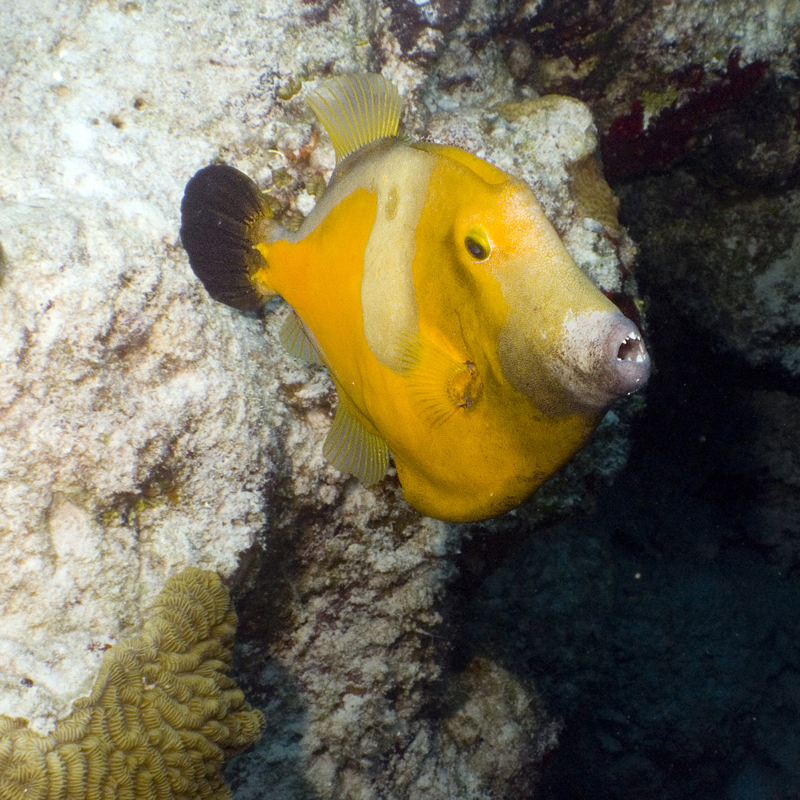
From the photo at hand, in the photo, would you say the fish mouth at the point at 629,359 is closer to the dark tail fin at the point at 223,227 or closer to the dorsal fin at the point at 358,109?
the dorsal fin at the point at 358,109

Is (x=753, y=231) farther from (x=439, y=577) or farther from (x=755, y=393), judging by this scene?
(x=439, y=577)

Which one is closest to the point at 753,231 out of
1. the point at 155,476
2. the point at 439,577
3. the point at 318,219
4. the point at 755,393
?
the point at 755,393

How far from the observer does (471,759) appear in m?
3.53

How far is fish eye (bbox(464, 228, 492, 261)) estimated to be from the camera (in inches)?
53.4

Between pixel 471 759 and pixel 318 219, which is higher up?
pixel 318 219

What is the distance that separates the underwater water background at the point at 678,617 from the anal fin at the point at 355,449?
2637 mm

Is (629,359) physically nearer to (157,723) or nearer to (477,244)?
(477,244)

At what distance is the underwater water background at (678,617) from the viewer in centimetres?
462

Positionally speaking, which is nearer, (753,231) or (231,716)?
(231,716)

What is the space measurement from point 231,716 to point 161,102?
2.41 metres

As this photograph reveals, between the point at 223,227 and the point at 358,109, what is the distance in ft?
1.99

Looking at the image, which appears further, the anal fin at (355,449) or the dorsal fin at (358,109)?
the anal fin at (355,449)

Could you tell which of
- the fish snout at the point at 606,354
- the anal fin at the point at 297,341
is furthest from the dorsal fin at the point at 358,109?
the fish snout at the point at 606,354

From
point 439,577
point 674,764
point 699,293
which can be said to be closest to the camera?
point 439,577
